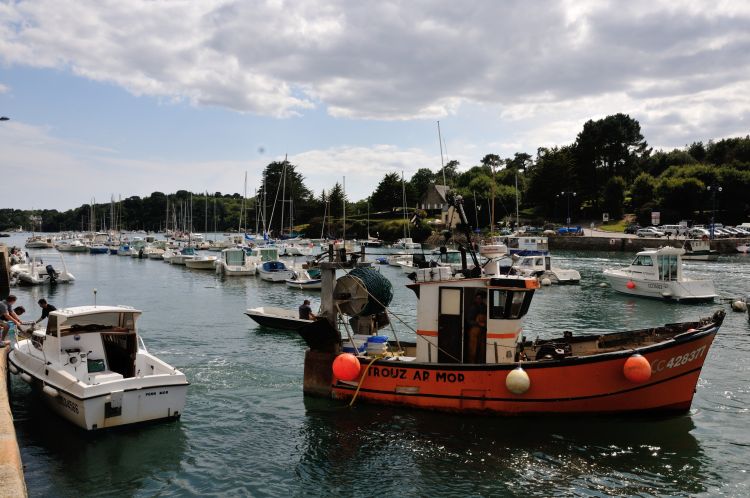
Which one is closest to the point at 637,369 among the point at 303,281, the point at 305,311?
the point at 305,311

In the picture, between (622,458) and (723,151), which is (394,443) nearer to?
(622,458)

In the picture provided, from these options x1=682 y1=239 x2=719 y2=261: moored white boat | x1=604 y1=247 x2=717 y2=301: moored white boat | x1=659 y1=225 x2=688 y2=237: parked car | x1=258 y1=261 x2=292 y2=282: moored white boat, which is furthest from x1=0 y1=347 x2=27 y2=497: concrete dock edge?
x1=659 y1=225 x2=688 y2=237: parked car

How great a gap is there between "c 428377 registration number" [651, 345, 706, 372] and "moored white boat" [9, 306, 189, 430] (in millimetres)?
11210

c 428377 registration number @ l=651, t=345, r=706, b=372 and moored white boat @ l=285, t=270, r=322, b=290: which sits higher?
c 428377 registration number @ l=651, t=345, r=706, b=372

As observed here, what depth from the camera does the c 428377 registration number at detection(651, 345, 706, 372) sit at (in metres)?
13.8

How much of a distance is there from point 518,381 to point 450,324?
2319 millimetres

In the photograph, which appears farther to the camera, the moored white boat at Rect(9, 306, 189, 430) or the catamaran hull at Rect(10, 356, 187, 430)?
the moored white boat at Rect(9, 306, 189, 430)

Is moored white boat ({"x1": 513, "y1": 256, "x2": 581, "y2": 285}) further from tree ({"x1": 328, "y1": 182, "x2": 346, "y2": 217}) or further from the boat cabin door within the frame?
tree ({"x1": 328, "y1": 182, "x2": 346, "y2": 217})

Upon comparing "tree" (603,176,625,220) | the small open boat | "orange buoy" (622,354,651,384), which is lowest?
the small open boat

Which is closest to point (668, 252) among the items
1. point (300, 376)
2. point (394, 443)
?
point (300, 376)

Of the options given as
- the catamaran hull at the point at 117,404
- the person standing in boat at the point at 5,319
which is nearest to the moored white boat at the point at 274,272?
the person standing in boat at the point at 5,319

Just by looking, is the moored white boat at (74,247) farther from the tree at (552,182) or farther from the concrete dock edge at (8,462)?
the concrete dock edge at (8,462)

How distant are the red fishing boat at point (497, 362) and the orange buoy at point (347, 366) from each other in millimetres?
27

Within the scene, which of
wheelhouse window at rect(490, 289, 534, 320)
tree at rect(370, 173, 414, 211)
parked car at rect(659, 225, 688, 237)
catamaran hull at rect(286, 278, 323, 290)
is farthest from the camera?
tree at rect(370, 173, 414, 211)
